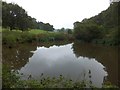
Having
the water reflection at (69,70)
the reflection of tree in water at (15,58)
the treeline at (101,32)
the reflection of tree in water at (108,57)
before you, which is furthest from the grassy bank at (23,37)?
the water reflection at (69,70)

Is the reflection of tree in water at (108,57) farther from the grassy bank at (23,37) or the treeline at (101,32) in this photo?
the grassy bank at (23,37)

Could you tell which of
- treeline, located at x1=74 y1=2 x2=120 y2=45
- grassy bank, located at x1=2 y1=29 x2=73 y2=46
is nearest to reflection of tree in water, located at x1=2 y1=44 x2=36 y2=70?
grassy bank, located at x1=2 y1=29 x2=73 y2=46

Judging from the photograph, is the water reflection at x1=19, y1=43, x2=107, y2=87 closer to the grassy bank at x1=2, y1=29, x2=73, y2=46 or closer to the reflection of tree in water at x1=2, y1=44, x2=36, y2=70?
the reflection of tree in water at x1=2, y1=44, x2=36, y2=70

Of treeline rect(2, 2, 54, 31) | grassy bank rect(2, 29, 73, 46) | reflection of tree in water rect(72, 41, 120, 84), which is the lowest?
reflection of tree in water rect(72, 41, 120, 84)

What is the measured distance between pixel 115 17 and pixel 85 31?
16.5 m

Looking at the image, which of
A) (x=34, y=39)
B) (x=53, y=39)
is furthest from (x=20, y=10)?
(x=53, y=39)

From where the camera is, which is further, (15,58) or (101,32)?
(101,32)

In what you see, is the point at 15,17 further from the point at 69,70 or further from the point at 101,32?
the point at 69,70

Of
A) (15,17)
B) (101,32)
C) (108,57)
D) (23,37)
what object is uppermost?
(15,17)

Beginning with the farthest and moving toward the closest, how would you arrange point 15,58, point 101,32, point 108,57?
point 101,32 < point 108,57 < point 15,58

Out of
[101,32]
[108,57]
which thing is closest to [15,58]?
[108,57]

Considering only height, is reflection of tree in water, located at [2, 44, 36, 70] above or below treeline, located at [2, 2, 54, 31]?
below

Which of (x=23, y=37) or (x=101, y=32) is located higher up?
(x=101, y=32)

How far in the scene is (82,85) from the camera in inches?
239
